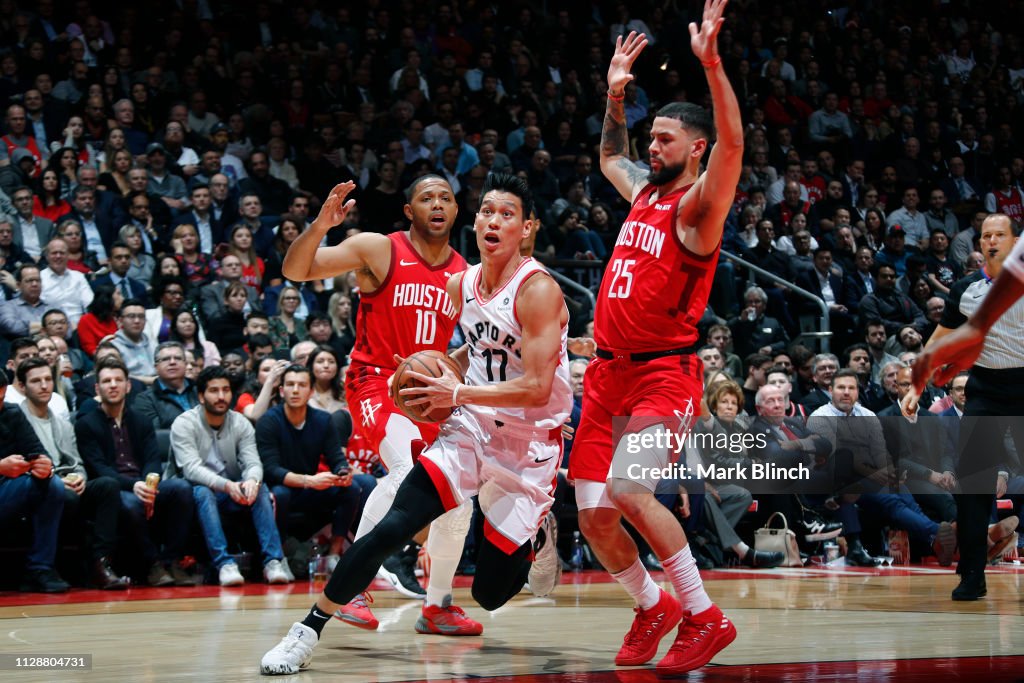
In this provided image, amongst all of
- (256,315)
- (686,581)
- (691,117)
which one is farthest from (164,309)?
(686,581)

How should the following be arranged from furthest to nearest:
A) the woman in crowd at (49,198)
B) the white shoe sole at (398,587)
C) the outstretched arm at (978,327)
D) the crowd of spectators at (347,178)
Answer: the woman in crowd at (49,198) → the crowd of spectators at (347,178) → the white shoe sole at (398,587) → the outstretched arm at (978,327)

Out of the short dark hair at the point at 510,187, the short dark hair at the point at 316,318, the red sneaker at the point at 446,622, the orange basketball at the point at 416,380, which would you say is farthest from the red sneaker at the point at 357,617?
the short dark hair at the point at 316,318

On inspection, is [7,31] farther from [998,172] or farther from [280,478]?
[998,172]

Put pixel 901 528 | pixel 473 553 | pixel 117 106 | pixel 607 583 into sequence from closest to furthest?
pixel 607 583 < pixel 473 553 < pixel 901 528 < pixel 117 106

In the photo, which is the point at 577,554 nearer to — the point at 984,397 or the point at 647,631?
the point at 984,397

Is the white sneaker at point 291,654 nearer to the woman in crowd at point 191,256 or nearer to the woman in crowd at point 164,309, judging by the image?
the woman in crowd at point 164,309

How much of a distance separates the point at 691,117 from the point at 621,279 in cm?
71

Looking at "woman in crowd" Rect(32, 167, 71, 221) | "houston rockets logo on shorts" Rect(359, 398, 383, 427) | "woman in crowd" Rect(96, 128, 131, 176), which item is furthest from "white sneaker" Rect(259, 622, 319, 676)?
"woman in crowd" Rect(96, 128, 131, 176)

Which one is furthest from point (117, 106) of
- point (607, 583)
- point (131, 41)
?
point (607, 583)

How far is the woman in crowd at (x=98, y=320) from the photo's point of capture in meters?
9.84

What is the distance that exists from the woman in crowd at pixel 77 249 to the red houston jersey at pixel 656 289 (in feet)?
22.3

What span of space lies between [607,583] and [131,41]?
27.7ft

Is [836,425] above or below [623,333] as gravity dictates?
below

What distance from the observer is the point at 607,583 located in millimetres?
8328
